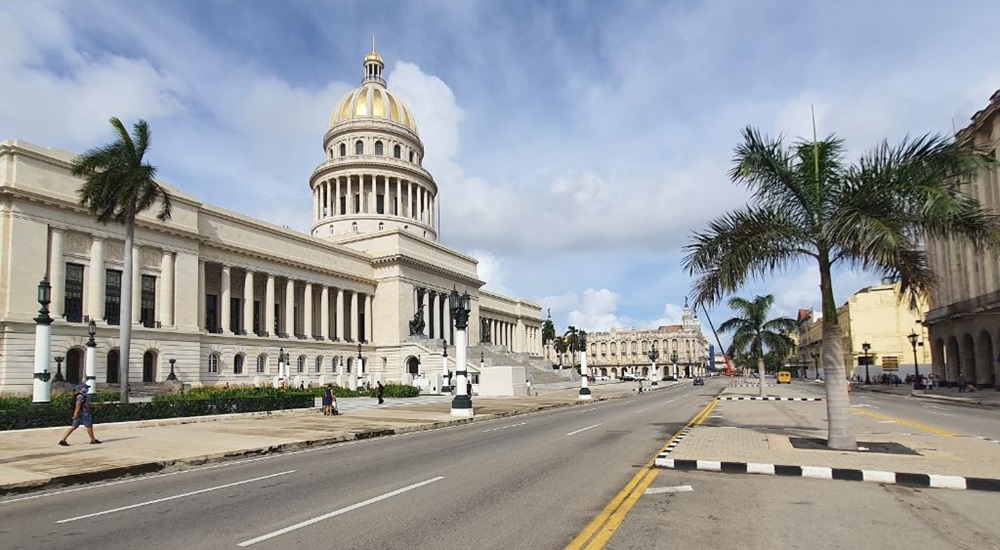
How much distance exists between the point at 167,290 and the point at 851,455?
48895mm

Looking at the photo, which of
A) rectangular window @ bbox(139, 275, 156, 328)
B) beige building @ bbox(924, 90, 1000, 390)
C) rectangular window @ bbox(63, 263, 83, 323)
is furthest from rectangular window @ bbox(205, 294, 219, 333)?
beige building @ bbox(924, 90, 1000, 390)

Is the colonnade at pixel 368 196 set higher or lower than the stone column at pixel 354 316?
higher

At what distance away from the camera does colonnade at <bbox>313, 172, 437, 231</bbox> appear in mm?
90125

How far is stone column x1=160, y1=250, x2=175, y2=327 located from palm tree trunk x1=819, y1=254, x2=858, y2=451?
155ft

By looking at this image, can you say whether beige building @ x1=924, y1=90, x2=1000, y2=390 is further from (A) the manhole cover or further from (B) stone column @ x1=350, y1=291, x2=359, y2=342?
(B) stone column @ x1=350, y1=291, x2=359, y2=342

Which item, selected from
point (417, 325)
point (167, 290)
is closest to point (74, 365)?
point (167, 290)

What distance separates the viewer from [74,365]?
42.5 metres

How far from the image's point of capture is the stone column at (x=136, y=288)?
46719 millimetres

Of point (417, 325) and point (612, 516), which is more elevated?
point (417, 325)

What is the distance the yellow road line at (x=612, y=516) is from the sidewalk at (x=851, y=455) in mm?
1486

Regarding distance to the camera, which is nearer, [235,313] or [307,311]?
[235,313]

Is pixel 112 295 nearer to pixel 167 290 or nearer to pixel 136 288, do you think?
pixel 136 288

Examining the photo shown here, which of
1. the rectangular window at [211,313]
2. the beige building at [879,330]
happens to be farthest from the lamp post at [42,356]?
the beige building at [879,330]

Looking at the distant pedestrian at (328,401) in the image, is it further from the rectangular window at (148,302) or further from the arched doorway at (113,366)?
the rectangular window at (148,302)
